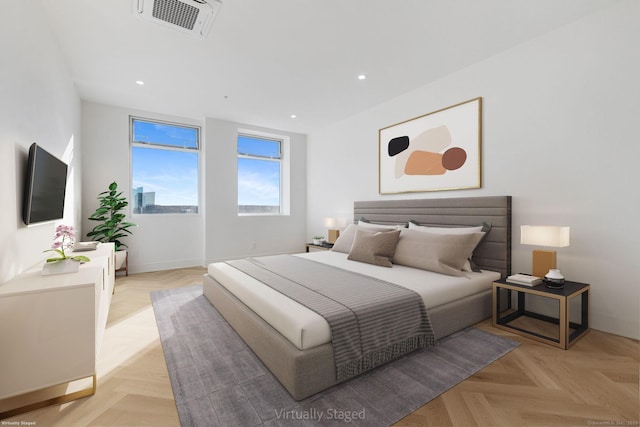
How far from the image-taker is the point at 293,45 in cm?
282

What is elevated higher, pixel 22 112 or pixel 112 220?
pixel 22 112

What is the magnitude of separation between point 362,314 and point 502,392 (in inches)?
35.2

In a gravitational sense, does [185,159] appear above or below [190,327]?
above

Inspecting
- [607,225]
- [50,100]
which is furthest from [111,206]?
[607,225]

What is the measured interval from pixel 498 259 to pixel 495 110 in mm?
1570

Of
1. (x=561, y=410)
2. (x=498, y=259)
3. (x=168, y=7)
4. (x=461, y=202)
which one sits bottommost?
(x=561, y=410)

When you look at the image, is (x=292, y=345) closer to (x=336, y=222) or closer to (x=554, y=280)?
(x=554, y=280)

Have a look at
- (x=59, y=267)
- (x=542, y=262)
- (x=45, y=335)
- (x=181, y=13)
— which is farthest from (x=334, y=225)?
(x=45, y=335)

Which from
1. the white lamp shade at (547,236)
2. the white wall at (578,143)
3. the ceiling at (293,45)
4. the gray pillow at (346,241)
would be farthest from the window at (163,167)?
the white lamp shade at (547,236)

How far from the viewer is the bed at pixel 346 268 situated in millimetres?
1610

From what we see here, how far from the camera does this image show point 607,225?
2.32 metres

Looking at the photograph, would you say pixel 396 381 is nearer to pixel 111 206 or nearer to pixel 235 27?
pixel 235 27

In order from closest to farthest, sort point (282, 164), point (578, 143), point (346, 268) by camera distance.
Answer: point (578, 143) → point (346, 268) → point (282, 164)

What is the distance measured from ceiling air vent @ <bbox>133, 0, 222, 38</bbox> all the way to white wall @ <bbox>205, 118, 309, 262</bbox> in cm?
267
